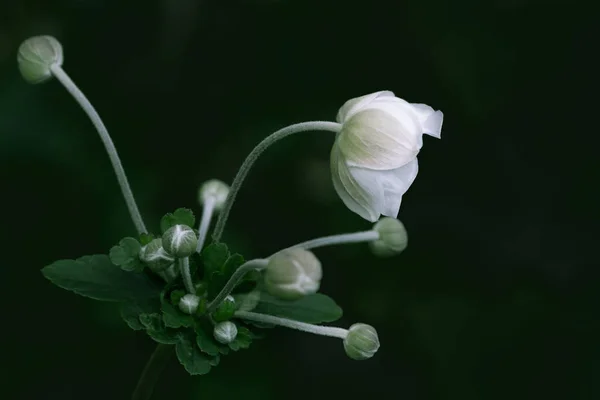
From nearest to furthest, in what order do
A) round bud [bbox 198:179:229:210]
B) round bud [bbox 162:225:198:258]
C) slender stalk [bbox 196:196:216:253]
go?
round bud [bbox 162:225:198:258]
slender stalk [bbox 196:196:216:253]
round bud [bbox 198:179:229:210]

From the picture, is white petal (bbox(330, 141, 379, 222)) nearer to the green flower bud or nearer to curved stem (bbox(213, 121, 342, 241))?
curved stem (bbox(213, 121, 342, 241))

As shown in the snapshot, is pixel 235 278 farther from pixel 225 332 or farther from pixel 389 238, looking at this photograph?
pixel 389 238

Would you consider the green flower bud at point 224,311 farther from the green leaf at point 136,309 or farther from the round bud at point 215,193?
the round bud at point 215,193

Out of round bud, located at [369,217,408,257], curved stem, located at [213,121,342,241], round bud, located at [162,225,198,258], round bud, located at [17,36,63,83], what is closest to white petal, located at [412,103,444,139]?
curved stem, located at [213,121,342,241]

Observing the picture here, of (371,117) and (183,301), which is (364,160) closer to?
(371,117)

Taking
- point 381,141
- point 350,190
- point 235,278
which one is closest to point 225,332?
point 235,278

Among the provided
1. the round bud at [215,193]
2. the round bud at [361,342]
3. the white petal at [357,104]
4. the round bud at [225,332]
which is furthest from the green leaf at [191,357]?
the white petal at [357,104]
